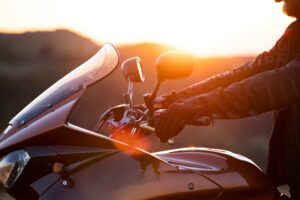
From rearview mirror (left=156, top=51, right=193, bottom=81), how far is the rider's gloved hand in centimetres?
35

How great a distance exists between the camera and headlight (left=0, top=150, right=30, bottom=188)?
2223 mm

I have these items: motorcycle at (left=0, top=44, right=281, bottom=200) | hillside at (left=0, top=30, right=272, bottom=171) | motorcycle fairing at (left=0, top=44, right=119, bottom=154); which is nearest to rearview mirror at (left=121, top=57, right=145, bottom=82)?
motorcycle fairing at (left=0, top=44, right=119, bottom=154)

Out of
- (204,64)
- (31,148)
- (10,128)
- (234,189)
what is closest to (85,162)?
(31,148)

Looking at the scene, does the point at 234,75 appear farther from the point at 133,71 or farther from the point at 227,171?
the point at 227,171

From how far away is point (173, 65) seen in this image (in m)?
2.45

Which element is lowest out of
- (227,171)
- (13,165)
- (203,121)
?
(227,171)

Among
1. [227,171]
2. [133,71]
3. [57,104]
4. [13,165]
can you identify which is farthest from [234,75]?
[13,165]

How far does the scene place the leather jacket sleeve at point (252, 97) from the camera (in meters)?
2.11

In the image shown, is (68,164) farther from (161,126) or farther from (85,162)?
(161,126)

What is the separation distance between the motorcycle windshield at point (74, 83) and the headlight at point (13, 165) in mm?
150

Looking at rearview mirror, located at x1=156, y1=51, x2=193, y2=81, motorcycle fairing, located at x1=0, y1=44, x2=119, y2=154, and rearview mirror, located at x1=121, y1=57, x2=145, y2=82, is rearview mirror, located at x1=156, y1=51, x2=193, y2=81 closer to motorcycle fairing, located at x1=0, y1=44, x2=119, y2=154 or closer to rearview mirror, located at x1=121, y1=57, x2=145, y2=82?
motorcycle fairing, located at x1=0, y1=44, x2=119, y2=154

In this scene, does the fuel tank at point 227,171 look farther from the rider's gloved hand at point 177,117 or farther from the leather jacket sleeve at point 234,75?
the leather jacket sleeve at point 234,75

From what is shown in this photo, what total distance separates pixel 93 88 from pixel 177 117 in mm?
18194

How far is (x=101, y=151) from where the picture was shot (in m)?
2.25
